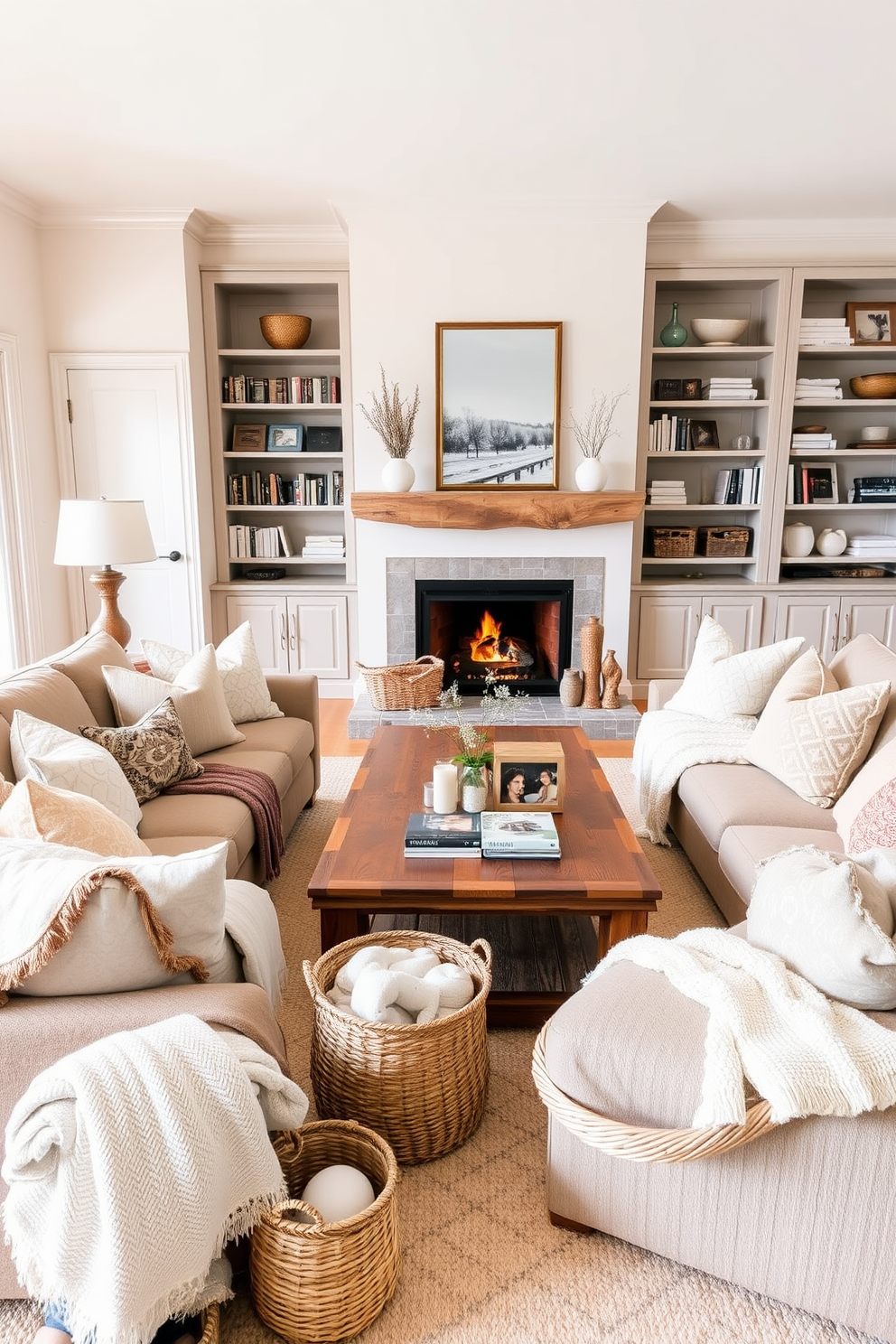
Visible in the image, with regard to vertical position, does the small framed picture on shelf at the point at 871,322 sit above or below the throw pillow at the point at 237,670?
above

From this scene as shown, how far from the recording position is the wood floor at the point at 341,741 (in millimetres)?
4762

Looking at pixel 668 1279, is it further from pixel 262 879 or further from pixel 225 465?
pixel 225 465

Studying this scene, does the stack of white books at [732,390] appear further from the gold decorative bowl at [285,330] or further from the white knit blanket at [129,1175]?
the white knit blanket at [129,1175]

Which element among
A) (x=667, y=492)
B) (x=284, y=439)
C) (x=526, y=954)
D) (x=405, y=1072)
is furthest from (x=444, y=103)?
(x=405, y=1072)

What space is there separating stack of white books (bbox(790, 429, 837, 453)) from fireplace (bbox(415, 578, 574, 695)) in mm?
1646

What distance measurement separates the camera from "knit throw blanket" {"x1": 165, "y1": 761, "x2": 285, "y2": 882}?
2.93 meters

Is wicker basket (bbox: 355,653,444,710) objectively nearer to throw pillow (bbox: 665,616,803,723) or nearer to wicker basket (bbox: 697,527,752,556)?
throw pillow (bbox: 665,616,803,723)

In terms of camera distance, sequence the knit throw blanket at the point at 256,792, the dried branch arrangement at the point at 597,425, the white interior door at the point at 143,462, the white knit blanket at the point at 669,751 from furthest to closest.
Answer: the white interior door at the point at 143,462
the dried branch arrangement at the point at 597,425
the white knit blanket at the point at 669,751
the knit throw blanket at the point at 256,792

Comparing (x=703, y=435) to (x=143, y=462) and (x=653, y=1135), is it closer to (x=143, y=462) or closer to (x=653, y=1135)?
(x=143, y=462)

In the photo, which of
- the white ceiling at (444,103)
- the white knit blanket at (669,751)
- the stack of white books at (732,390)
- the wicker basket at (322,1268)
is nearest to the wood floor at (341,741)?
the white knit blanket at (669,751)

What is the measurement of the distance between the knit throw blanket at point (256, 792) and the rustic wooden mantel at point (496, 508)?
86.4 inches

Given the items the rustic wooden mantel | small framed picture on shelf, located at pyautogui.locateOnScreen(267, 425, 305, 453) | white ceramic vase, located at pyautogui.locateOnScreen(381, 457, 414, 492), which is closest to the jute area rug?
the rustic wooden mantel

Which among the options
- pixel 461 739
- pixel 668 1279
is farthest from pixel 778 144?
pixel 668 1279

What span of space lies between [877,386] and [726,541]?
1225 millimetres
